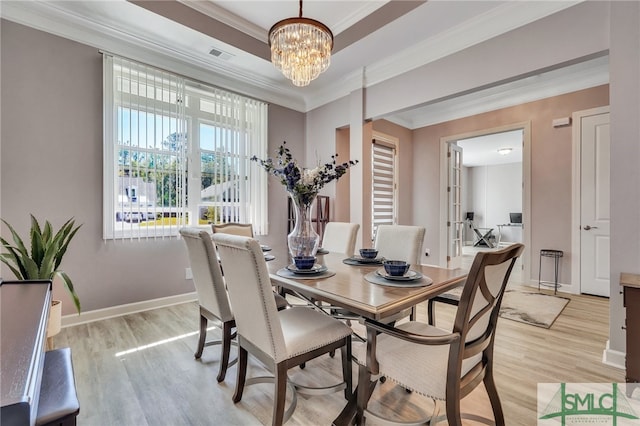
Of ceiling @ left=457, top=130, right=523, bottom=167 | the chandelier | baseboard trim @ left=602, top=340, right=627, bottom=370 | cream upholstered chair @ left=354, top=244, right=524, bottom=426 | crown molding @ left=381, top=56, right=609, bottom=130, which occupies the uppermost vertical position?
crown molding @ left=381, top=56, right=609, bottom=130

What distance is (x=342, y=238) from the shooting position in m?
2.83

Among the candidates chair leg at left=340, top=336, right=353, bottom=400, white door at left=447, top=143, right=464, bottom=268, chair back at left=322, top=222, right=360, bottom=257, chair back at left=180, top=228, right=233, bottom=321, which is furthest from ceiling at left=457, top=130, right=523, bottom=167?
chair back at left=180, top=228, right=233, bottom=321

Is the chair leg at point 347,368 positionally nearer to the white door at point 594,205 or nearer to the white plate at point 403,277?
the white plate at point 403,277

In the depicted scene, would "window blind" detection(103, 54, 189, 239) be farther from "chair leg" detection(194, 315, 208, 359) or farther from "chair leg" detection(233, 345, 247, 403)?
"chair leg" detection(233, 345, 247, 403)

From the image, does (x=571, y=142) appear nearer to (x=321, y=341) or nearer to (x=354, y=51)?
(x=354, y=51)

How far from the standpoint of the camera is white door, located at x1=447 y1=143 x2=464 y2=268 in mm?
5031

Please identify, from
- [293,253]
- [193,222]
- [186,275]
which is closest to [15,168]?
[193,222]

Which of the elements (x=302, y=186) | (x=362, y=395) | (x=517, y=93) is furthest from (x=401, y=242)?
(x=517, y=93)

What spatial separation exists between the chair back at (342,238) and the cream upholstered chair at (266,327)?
3.69 feet

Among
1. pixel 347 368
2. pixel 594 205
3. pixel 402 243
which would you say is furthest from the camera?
pixel 594 205

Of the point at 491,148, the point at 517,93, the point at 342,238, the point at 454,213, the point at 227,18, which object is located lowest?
the point at 342,238

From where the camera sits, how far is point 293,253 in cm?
203

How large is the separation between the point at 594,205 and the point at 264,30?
4.43m

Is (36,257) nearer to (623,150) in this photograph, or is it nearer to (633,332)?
(633,332)
